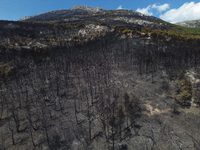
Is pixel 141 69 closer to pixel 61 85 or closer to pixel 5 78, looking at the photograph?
pixel 61 85

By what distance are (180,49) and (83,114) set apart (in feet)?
216

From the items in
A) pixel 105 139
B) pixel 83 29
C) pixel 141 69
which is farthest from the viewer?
pixel 83 29

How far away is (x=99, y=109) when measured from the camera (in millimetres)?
40281

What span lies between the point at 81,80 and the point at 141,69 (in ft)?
97.4

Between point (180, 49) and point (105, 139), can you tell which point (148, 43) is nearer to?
point (180, 49)

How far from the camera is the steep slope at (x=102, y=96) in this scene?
30000 mm

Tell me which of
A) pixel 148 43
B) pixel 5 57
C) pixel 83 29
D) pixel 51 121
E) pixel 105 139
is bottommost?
pixel 105 139

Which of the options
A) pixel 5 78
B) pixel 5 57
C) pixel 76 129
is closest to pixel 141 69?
pixel 76 129

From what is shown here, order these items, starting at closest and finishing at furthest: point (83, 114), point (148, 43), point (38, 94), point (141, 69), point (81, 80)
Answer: point (83, 114)
point (38, 94)
point (81, 80)
point (141, 69)
point (148, 43)

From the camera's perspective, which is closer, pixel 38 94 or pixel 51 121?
pixel 51 121

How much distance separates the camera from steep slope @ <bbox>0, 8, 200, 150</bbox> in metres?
30.0

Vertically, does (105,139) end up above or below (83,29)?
below

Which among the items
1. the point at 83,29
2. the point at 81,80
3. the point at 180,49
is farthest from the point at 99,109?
the point at 83,29

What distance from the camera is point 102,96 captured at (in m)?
44.7
